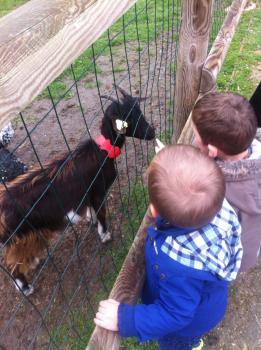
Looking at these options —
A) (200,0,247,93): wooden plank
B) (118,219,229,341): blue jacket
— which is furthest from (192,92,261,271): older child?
(200,0,247,93): wooden plank

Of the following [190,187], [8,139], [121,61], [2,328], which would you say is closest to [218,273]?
[190,187]

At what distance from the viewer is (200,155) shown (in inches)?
54.5

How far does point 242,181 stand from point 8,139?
10.5 ft

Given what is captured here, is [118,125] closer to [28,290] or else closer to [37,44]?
[28,290]

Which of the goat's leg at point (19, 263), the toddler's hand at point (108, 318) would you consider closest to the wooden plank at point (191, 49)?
the goat's leg at point (19, 263)

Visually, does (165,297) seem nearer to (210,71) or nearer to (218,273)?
(218,273)

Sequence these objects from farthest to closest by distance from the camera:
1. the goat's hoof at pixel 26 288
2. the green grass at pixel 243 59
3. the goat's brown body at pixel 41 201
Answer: the green grass at pixel 243 59 < the goat's hoof at pixel 26 288 < the goat's brown body at pixel 41 201

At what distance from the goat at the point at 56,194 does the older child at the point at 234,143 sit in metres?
0.81

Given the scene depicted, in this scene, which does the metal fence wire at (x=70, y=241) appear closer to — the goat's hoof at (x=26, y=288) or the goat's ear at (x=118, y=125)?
the goat's hoof at (x=26, y=288)

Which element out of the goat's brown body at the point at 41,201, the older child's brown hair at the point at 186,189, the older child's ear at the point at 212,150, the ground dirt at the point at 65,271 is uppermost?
the older child's brown hair at the point at 186,189

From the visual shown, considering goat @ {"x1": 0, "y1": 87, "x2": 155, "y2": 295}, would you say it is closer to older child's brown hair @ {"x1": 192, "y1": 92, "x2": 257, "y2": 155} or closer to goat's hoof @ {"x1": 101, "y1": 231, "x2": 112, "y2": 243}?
goat's hoof @ {"x1": 101, "y1": 231, "x2": 112, "y2": 243}

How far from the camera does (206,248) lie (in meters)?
1.42

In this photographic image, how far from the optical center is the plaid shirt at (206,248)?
4.66 feet

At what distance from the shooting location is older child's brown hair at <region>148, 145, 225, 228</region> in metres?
1.29
